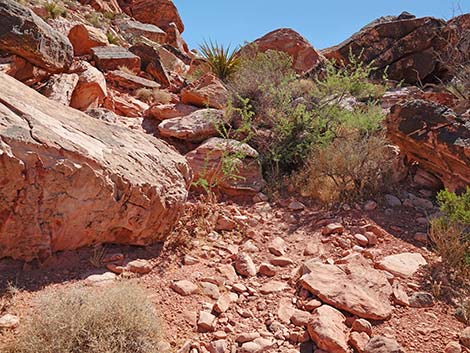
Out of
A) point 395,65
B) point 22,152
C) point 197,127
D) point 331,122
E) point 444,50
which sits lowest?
point 22,152

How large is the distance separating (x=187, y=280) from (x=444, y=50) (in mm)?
11242

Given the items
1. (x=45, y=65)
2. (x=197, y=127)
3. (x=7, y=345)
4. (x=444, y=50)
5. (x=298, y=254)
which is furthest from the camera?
(x=444, y=50)

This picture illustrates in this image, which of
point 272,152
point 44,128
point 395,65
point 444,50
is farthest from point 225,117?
point 444,50

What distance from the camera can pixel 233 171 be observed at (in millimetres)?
4254

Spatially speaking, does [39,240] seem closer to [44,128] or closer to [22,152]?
[22,152]

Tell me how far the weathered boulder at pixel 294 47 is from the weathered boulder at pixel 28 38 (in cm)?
854

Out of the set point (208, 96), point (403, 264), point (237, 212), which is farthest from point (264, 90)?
point (403, 264)

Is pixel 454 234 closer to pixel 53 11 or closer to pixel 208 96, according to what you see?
pixel 208 96

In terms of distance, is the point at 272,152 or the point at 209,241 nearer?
the point at 209,241

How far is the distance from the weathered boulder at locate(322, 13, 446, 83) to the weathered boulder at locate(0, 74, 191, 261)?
9645 mm

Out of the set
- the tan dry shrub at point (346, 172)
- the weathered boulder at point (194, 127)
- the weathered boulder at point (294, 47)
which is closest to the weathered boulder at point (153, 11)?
the weathered boulder at point (294, 47)

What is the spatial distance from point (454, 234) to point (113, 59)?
711cm

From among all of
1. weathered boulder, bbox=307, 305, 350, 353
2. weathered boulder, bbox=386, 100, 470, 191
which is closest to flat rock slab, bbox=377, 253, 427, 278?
weathered boulder, bbox=307, 305, 350, 353

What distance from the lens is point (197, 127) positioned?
498 cm
